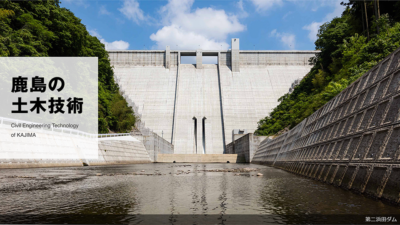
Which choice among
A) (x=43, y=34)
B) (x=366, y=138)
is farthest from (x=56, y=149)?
(x=366, y=138)

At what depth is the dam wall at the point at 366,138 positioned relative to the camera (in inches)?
182

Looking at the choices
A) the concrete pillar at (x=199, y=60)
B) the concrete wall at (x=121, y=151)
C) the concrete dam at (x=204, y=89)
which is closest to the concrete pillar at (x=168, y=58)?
the concrete dam at (x=204, y=89)

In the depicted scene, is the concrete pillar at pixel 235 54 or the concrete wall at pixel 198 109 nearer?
the concrete wall at pixel 198 109

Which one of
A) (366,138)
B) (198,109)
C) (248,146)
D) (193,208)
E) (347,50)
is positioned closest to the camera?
(193,208)

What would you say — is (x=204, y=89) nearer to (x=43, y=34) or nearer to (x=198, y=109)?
(x=198, y=109)

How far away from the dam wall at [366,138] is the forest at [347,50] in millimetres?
14049

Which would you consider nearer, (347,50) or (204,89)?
(347,50)

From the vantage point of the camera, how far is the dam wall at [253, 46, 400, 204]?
4.63 meters

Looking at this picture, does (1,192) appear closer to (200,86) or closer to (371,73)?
(371,73)

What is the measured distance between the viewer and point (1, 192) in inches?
234

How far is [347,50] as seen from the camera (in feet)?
101

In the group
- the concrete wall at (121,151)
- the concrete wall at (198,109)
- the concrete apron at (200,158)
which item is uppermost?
the concrete wall at (198,109)

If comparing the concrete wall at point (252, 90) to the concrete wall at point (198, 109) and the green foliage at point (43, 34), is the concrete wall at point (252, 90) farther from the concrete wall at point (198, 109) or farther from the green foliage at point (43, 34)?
the green foliage at point (43, 34)

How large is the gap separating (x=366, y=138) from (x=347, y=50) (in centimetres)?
2876
